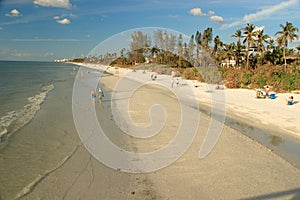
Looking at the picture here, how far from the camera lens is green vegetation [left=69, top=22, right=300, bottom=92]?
2753 centimetres

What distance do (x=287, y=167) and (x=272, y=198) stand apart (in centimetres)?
237

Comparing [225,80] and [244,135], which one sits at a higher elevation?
[225,80]

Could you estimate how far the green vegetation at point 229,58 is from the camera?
1084 inches

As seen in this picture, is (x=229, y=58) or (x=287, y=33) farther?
(x=229, y=58)

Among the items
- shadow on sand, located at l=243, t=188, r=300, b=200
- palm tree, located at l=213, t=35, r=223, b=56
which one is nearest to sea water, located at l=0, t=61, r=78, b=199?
shadow on sand, located at l=243, t=188, r=300, b=200

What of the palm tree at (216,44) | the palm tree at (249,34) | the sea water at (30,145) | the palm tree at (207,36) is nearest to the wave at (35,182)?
the sea water at (30,145)

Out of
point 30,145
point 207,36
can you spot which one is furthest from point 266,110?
point 207,36

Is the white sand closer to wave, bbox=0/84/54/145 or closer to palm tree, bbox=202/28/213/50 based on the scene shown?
wave, bbox=0/84/54/145

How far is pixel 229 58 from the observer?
5162 cm

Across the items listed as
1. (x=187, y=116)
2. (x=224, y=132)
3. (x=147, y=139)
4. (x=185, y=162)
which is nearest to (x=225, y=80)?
(x=187, y=116)

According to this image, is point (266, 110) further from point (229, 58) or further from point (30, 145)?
point (229, 58)

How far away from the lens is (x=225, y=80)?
30.5 metres

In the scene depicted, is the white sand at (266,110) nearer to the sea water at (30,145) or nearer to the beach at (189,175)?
the beach at (189,175)

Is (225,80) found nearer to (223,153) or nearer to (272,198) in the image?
(223,153)
